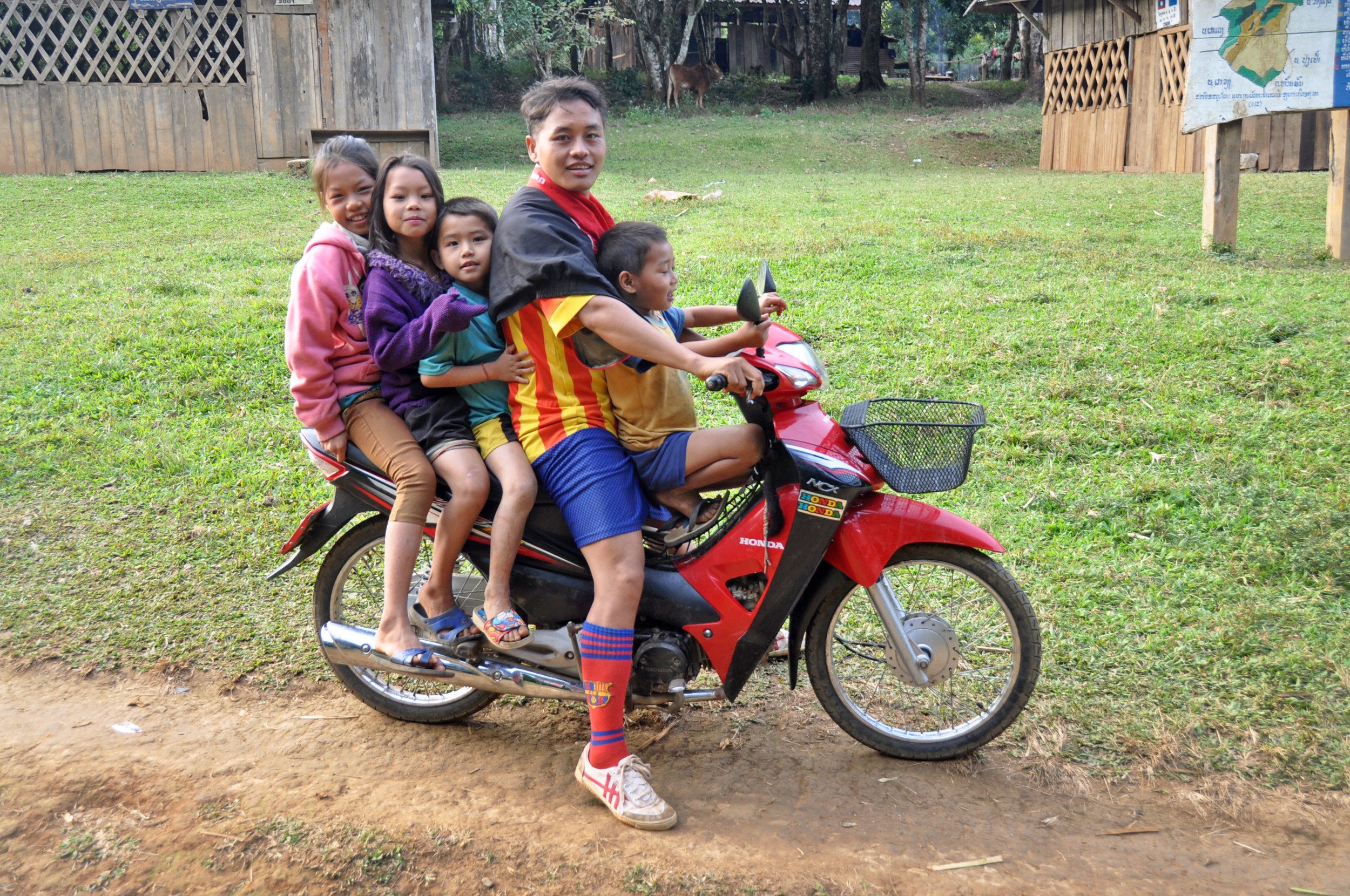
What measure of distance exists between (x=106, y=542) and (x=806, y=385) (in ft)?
11.6

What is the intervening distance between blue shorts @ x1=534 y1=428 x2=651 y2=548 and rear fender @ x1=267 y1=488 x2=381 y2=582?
0.73m

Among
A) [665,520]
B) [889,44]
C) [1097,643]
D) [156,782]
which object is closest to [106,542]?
[156,782]

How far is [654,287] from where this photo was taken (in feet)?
9.70

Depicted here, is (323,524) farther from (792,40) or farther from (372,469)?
(792,40)

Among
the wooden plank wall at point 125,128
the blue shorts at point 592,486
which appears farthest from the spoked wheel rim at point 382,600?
the wooden plank wall at point 125,128

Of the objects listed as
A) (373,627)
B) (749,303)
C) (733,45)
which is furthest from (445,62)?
(749,303)

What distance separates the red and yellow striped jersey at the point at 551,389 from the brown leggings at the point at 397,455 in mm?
328

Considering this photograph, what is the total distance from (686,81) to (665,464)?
2583 cm

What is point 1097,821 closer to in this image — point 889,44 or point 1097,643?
point 1097,643

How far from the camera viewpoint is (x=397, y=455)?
10.3ft

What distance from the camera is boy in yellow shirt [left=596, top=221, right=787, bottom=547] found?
9.66 ft

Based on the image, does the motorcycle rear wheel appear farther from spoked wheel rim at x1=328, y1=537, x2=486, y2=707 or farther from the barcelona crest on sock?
the barcelona crest on sock

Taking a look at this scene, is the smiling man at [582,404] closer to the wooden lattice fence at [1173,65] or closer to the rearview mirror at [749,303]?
the rearview mirror at [749,303]

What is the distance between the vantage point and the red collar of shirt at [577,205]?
302cm
